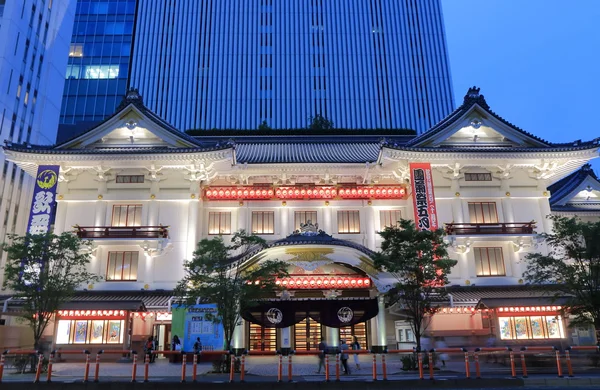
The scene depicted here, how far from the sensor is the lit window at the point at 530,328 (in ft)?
78.4

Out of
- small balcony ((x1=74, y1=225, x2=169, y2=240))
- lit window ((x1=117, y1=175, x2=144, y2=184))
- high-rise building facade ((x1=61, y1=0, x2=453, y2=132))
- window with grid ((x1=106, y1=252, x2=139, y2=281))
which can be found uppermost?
high-rise building facade ((x1=61, y1=0, x2=453, y2=132))

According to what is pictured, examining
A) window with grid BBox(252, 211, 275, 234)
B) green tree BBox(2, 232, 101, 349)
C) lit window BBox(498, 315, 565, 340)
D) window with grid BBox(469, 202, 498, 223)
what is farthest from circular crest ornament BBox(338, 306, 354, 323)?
green tree BBox(2, 232, 101, 349)

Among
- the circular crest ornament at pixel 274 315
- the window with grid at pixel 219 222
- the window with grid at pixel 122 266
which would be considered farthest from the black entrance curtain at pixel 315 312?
the window with grid at pixel 122 266

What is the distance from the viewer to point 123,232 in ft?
86.5

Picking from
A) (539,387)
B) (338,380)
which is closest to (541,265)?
(539,387)

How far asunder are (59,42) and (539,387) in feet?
186

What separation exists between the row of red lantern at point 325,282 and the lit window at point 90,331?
944 cm

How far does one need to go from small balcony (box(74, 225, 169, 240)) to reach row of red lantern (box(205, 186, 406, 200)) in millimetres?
4042

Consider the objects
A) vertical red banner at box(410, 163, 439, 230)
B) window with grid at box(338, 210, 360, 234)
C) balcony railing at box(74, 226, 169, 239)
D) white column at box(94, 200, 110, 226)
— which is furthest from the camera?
window with grid at box(338, 210, 360, 234)

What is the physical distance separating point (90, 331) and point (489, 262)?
951 inches

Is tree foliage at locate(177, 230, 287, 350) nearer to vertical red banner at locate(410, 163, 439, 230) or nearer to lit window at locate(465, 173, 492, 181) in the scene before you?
vertical red banner at locate(410, 163, 439, 230)

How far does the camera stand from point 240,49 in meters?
76.9

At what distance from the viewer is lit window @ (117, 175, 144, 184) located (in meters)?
28.6

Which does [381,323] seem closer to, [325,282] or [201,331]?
[325,282]
